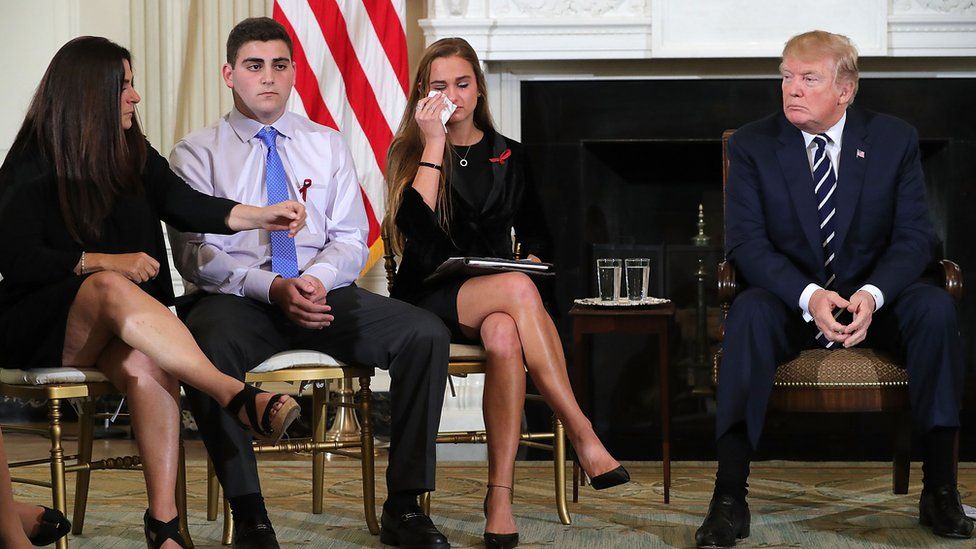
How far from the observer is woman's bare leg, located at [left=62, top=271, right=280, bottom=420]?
2.63 m

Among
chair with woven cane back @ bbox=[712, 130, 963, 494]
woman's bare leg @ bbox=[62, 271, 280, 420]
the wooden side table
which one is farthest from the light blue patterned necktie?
chair with woven cane back @ bbox=[712, 130, 963, 494]

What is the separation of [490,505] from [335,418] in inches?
73.5

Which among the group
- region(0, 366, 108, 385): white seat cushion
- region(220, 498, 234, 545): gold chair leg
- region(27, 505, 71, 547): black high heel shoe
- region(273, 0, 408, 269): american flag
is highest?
region(273, 0, 408, 269): american flag

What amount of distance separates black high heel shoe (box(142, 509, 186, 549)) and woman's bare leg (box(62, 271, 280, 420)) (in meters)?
0.28

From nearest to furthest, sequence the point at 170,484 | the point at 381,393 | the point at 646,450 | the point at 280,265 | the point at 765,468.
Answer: the point at 170,484
the point at 280,265
the point at 765,468
the point at 646,450
the point at 381,393

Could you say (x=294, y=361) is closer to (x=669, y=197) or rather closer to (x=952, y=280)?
(x=952, y=280)

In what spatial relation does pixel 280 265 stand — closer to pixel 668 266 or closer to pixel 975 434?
pixel 668 266

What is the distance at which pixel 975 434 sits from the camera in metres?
4.64

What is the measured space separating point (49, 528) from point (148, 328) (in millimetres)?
463

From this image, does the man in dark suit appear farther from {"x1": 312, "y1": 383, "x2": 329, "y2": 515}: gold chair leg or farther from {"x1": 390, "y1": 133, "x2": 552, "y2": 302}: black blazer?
{"x1": 312, "y1": 383, "x2": 329, "y2": 515}: gold chair leg

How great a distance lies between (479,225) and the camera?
3.33 metres

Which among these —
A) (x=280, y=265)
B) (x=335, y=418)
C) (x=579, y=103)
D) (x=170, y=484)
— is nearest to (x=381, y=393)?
(x=335, y=418)

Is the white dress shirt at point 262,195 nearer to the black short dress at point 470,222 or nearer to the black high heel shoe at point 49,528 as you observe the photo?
the black short dress at point 470,222

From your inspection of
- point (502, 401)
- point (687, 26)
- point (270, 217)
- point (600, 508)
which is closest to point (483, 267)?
point (502, 401)
